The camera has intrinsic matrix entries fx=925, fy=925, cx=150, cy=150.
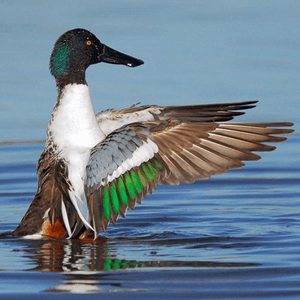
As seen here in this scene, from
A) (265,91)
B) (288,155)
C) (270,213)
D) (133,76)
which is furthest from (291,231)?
(133,76)

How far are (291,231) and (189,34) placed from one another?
6461 millimetres

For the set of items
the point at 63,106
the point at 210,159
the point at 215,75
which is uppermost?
the point at 215,75

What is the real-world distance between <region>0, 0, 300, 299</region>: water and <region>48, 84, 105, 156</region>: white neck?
807 millimetres

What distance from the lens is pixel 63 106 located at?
24.2 feet

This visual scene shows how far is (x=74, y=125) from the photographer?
285 inches

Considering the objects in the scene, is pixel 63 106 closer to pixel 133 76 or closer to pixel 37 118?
pixel 37 118

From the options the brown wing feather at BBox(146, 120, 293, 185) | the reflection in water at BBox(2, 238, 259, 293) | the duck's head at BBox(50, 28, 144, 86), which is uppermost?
the duck's head at BBox(50, 28, 144, 86)

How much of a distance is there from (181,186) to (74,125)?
2689 millimetres

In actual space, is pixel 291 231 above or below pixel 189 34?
below

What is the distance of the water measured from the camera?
610 cm

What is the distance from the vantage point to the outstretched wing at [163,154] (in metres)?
6.80

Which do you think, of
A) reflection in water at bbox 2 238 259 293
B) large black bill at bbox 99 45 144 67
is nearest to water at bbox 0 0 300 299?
reflection in water at bbox 2 238 259 293

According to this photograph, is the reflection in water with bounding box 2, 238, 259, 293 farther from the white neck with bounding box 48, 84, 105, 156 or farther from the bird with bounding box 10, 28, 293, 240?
the white neck with bounding box 48, 84, 105, 156

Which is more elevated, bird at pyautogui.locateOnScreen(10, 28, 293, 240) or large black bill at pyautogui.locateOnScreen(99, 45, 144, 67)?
large black bill at pyautogui.locateOnScreen(99, 45, 144, 67)
